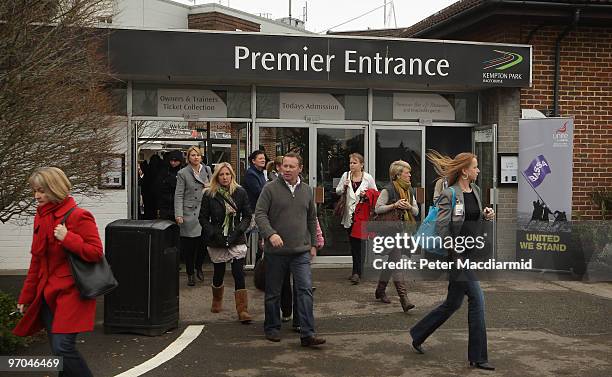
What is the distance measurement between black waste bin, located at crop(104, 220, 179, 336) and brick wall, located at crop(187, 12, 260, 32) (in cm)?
1552

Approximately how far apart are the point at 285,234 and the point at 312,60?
15.4ft

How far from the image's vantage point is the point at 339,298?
29.1ft

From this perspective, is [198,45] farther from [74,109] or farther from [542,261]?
[542,261]

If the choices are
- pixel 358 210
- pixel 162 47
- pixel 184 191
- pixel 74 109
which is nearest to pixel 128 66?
pixel 162 47

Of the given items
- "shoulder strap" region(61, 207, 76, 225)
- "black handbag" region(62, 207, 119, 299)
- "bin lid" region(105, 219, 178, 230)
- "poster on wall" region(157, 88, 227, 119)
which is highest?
"poster on wall" region(157, 88, 227, 119)

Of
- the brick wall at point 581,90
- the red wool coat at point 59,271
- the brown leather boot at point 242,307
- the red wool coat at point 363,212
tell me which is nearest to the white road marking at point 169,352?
the brown leather boot at point 242,307

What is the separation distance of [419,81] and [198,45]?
3535 millimetres

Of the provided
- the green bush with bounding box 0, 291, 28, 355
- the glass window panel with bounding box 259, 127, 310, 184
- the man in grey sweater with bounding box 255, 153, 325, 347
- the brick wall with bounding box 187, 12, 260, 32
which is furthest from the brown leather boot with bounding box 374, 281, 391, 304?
the brick wall with bounding box 187, 12, 260, 32

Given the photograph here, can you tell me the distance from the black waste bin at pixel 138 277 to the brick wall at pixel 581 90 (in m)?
7.25

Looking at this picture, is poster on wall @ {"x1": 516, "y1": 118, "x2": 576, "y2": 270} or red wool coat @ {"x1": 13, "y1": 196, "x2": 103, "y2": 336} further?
poster on wall @ {"x1": 516, "y1": 118, "x2": 576, "y2": 270}

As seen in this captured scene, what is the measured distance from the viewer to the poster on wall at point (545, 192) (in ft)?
34.3

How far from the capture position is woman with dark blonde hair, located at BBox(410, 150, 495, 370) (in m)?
5.93

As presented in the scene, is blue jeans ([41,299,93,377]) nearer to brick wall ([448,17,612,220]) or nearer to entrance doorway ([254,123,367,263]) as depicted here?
entrance doorway ([254,123,367,263])

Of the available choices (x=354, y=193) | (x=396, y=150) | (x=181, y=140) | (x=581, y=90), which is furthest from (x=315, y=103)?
(x=581, y=90)
